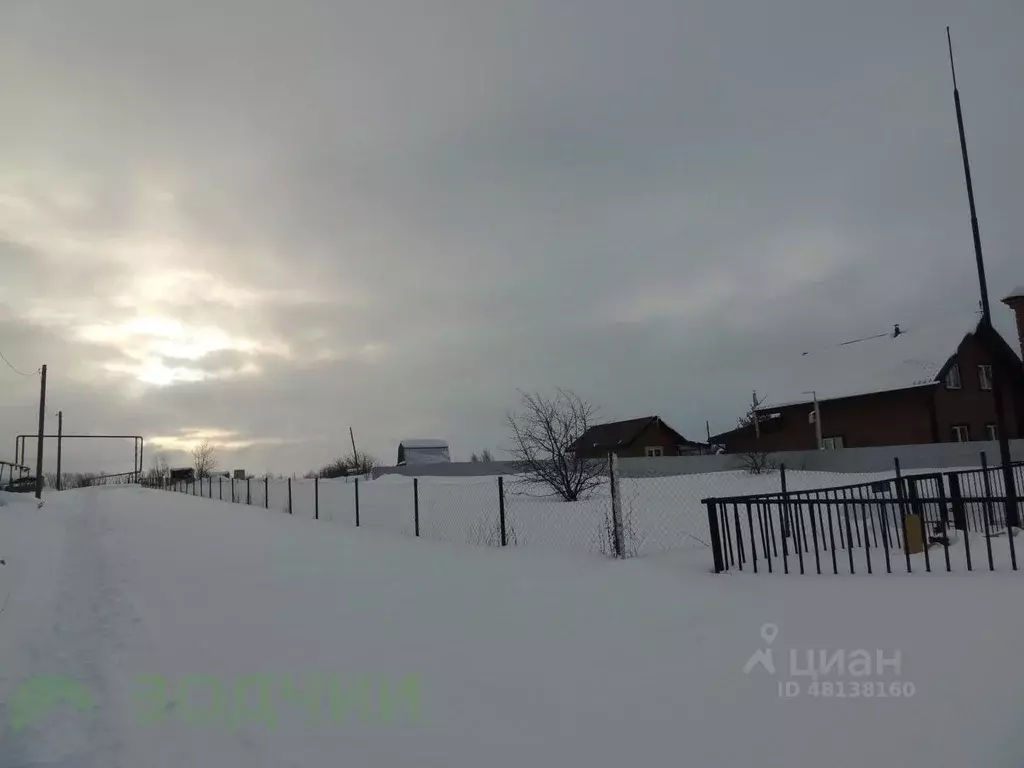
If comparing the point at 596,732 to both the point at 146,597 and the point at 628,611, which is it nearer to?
the point at 628,611

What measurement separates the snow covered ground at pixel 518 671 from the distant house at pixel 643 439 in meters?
42.3

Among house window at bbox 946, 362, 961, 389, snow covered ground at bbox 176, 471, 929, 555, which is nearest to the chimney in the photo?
house window at bbox 946, 362, 961, 389

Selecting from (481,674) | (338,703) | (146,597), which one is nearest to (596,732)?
(481,674)

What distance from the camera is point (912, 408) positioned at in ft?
117

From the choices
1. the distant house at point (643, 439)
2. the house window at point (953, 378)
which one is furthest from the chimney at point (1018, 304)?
the distant house at point (643, 439)

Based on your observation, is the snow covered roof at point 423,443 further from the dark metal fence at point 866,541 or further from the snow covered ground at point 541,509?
the dark metal fence at point 866,541

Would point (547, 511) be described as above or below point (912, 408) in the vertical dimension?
below

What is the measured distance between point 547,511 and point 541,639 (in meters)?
14.6

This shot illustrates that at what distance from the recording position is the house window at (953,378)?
3584cm

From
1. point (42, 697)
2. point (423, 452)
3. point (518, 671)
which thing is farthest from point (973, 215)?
point (423, 452)

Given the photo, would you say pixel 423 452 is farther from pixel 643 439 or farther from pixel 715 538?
pixel 715 538

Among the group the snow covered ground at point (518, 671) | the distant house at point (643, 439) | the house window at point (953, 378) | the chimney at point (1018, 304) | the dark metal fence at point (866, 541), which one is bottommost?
the snow covered ground at point (518, 671)

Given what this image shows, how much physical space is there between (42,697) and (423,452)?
61.6 metres

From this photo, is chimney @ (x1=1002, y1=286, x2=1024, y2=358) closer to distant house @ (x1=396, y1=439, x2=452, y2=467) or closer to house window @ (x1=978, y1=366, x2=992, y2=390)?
house window @ (x1=978, y1=366, x2=992, y2=390)
